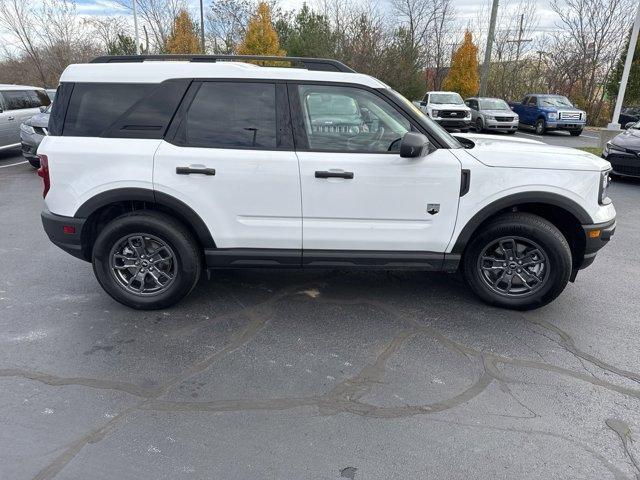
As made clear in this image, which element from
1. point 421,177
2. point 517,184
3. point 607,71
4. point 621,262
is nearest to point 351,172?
point 421,177

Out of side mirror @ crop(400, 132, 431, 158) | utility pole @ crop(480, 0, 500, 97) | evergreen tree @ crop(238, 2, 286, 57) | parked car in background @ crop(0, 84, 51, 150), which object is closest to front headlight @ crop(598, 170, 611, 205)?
side mirror @ crop(400, 132, 431, 158)

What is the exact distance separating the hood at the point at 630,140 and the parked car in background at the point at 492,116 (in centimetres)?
993

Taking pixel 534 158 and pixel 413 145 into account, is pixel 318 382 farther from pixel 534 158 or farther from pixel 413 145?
pixel 534 158

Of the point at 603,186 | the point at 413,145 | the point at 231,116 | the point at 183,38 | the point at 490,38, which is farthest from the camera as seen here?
the point at 183,38

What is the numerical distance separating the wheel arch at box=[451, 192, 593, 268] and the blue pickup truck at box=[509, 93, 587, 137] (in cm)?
1766

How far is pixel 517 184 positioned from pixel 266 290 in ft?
7.80

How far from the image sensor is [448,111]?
2009 cm

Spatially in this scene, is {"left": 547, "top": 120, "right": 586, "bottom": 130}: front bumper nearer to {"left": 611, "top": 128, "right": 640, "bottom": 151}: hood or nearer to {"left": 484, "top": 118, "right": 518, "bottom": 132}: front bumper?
{"left": 484, "top": 118, "right": 518, "bottom": 132}: front bumper

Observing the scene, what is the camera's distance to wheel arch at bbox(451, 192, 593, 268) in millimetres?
3760

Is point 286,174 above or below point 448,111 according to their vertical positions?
above

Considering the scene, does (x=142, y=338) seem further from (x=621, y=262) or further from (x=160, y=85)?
(x=621, y=262)

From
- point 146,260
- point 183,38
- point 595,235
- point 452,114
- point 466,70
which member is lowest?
point 146,260

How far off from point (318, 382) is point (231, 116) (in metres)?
2.13

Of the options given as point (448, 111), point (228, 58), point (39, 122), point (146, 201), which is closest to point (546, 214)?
point (228, 58)
